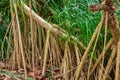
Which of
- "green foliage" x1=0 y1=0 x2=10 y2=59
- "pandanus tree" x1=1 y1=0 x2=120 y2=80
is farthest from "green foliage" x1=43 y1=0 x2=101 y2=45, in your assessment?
"green foliage" x1=0 y1=0 x2=10 y2=59

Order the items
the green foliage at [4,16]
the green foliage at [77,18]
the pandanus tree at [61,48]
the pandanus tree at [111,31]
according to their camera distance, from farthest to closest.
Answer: the green foliage at [4,16], the green foliage at [77,18], the pandanus tree at [61,48], the pandanus tree at [111,31]

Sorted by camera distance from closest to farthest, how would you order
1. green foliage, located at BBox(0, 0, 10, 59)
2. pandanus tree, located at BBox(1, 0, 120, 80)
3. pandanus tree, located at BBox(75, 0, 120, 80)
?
pandanus tree, located at BBox(75, 0, 120, 80) → pandanus tree, located at BBox(1, 0, 120, 80) → green foliage, located at BBox(0, 0, 10, 59)

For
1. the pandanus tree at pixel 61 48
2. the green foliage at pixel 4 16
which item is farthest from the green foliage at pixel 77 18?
the green foliage at pixel 4 16

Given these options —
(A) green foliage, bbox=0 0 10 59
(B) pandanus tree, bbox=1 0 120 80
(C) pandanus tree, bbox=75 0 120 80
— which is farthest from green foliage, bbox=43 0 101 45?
(A) green foliage, bbox=0 0 10 59

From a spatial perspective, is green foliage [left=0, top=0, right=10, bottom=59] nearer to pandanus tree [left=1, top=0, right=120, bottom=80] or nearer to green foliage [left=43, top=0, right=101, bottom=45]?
pandanus tree [left=1, top=0, right=120, bottom=80]

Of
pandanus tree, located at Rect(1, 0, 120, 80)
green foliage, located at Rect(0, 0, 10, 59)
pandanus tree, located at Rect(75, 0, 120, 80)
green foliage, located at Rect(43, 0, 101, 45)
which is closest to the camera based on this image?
pandanus tree, located at Rect(75, 0, 120, 80)

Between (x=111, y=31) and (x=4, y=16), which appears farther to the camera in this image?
(x=4, y=16)

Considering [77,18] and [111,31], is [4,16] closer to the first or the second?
[77,18]

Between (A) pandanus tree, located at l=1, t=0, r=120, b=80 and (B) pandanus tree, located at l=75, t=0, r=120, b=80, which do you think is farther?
(A) pandanus tree, located at l=1, t=0, r=120, b=80

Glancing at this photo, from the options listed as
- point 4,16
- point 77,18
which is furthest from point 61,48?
point 4,16

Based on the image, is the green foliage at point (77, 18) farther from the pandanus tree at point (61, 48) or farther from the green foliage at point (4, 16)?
the green foliage at point (4, 16)

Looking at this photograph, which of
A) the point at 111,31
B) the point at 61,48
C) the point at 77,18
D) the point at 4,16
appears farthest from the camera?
the point at 4,16

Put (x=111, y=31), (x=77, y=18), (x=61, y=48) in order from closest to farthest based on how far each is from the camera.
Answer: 1. (x=111, y=31)
2. (x=77, y=18)
3. (x=61, y=48)

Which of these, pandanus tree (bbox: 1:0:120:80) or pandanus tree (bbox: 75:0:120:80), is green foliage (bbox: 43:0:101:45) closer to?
pandanus tree (bbox: 1:0:120:80)
